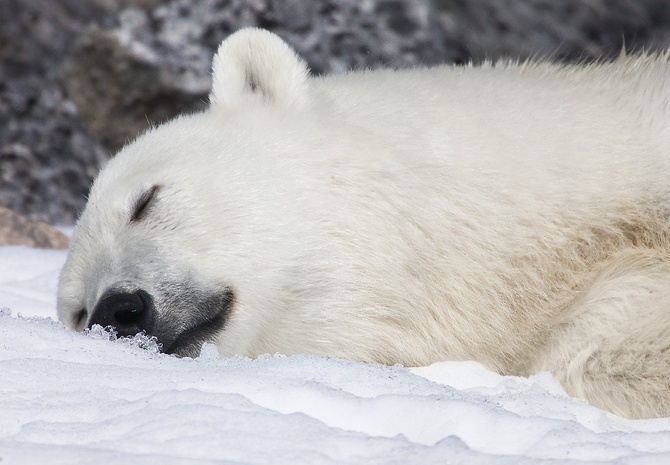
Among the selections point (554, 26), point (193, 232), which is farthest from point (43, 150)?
point (193, 232)

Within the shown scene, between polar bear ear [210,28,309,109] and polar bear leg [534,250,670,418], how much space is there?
114 cm

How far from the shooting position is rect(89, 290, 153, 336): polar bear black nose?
2.43 metres

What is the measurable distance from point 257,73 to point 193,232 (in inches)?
29.1

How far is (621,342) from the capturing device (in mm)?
2516

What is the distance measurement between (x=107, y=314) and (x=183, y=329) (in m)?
0.21

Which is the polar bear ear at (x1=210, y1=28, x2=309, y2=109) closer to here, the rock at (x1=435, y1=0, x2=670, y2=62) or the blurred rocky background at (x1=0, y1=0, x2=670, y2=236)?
the blurred rocky background at (x1=0, y1=0, x2=670, y2=236)

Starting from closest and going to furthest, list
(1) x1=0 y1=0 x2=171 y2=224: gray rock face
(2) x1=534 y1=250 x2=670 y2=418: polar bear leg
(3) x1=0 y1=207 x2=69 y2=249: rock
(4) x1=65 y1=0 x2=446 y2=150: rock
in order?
(2) x1=534 y1=250 x2=670 y2=418: polar bear leg → (3) x1=0 y1=207 x2=69 y2=249: rock → (4) x1=65 y1=0 x2=446 y2=150: rock → (1) x1=0 y1=0 x2=171 y2=224: gray rock face

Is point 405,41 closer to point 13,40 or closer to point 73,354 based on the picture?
point 13,40

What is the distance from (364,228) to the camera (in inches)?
106

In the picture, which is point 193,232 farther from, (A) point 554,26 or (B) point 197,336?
(A) point 554,26

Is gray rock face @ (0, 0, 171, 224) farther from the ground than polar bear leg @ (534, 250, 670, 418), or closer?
closer

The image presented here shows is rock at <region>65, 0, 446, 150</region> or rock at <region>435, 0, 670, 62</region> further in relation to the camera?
rock at <region>65, 0, 446, 150</region>

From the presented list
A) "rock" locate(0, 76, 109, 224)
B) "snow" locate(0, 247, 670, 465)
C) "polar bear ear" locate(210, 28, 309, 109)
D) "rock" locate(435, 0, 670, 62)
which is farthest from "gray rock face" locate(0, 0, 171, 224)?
"snow" locate(0, 247, 670, 465)

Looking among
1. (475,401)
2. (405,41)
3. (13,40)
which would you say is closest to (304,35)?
(405,41)
